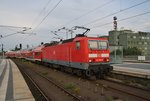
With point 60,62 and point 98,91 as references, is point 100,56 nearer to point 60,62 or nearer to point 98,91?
point 98,91

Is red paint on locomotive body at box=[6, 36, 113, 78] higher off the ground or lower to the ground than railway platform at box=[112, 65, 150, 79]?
higher

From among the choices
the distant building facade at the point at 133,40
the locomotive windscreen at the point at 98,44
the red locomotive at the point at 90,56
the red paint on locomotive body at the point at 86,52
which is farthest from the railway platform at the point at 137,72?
the distant building facade at the point at 133,40

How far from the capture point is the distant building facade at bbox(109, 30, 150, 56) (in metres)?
105

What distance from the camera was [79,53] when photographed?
17.4 meters

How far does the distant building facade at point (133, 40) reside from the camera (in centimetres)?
10462

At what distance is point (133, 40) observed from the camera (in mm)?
107250

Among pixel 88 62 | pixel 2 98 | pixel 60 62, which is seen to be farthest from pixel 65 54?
pixel 2 98

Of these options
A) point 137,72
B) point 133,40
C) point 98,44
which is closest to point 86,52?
point 98,44

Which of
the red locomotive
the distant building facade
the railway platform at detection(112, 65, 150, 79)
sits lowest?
the railway platform at detection(112, 65, 150, 79)

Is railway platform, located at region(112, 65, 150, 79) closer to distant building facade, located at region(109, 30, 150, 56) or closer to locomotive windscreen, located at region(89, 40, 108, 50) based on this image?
locomotive windscreen, located at region(89, 40, 108, 50)

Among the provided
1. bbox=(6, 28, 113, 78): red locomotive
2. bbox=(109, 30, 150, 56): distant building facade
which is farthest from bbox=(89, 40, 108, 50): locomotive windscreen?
bbox=(109, 30, 150, 56): distant building facade

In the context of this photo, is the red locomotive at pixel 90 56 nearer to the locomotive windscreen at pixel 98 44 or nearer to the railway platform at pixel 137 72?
the locomotive windscreen at pixel 98 44

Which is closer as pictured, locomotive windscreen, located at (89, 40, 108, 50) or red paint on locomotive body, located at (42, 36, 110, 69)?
red paint on locomotive body, located at (42, 36, 110, 69)

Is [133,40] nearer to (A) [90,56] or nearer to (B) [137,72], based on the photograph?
(B) [137,72]
